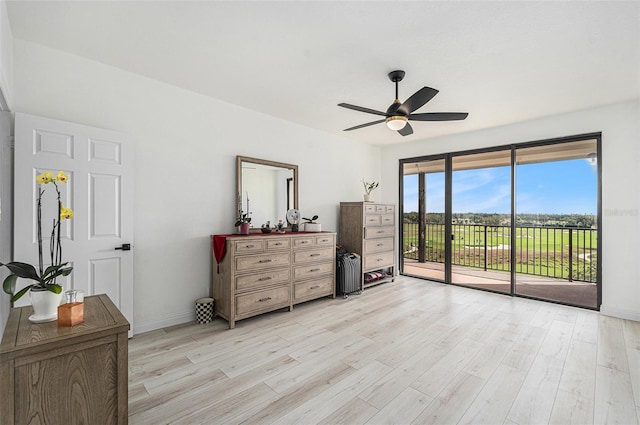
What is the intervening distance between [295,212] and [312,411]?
108 inches

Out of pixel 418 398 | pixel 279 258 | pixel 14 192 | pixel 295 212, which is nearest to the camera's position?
pixel 418 398

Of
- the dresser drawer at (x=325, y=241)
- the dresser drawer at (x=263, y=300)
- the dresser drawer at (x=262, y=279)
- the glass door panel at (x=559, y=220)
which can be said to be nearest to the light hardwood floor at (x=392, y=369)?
the dresser drawer at (x=263, y=300)

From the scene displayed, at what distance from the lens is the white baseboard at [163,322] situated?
3.02 meters

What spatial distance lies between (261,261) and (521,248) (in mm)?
4338

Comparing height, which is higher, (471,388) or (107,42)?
(107,42)

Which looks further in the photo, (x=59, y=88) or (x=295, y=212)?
(x=295, y=212)

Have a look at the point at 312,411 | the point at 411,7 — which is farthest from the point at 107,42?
the point at 312,411

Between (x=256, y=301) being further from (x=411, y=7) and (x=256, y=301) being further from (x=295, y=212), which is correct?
(x=411, y=7)

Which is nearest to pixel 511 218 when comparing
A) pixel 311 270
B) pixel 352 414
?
pixel 311 270

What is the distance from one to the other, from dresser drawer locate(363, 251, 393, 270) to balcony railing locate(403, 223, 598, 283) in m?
0.87

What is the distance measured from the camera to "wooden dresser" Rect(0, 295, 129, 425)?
120 centimetres

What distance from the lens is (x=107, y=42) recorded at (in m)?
2.45

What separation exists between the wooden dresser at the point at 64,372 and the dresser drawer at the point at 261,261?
5.87 feet

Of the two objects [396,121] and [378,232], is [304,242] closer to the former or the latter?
[378,232]
